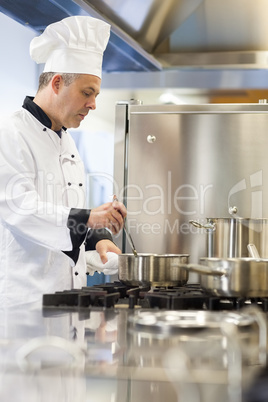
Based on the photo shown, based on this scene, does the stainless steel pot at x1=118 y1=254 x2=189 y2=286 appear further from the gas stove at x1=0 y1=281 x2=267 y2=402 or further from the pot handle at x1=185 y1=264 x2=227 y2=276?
the gas stove at x1=0 y1=281 x2=267 y2=402

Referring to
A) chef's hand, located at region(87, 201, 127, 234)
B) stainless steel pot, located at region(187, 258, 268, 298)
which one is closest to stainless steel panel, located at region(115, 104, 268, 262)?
chef's hand, located at region(87, 201, 127, 234)

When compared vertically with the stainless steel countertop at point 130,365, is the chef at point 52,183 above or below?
above

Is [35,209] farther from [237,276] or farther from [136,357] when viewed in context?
[136,357]

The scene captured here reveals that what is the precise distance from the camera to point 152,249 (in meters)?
2.82

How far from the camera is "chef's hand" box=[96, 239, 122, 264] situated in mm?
2174

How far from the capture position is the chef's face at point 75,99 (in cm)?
239

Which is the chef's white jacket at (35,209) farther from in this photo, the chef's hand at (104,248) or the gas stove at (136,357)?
the gas stove at (136,357)

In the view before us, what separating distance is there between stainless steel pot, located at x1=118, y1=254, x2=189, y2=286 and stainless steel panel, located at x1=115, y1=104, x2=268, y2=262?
1.18 metres

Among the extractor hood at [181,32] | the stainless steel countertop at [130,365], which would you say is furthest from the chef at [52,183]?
the stainless steel countertop at [130,365]

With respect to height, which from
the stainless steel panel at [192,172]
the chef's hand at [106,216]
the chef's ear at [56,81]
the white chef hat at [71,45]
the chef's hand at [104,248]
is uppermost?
the white chef hat at [71,45]

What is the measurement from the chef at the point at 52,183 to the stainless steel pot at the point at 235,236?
0.40 meters

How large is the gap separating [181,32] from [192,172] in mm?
1206

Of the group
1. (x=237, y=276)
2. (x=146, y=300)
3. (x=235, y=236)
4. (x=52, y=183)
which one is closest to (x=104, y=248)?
(x=52, y=183)

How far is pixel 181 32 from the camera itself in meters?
3.68
